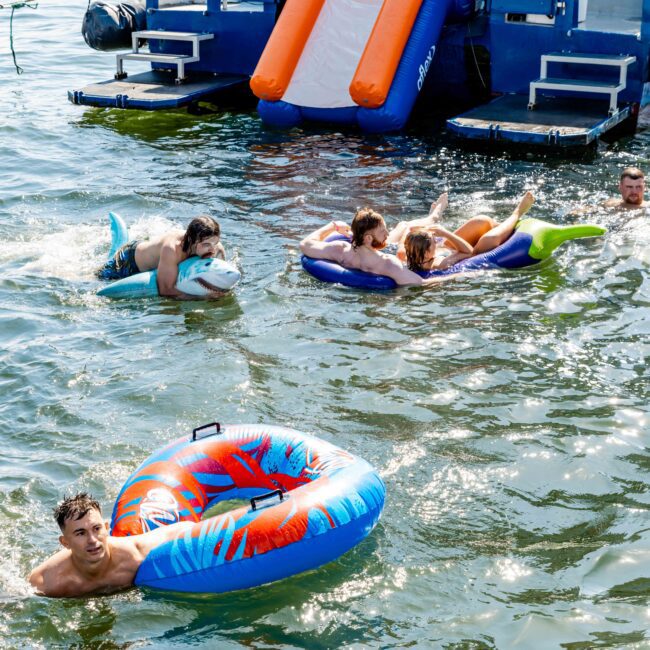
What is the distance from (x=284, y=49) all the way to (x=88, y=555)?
9.31 metres

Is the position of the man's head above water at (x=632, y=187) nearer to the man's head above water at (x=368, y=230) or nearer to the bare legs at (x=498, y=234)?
the bare legs at (x=498, y=234)

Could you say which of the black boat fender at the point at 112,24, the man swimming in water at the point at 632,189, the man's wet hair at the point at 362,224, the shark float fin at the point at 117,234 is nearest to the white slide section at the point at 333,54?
the black boat fender at the point at 112,24

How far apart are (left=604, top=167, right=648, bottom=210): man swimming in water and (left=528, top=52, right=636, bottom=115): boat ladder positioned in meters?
2.44

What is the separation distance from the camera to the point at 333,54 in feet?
41.9

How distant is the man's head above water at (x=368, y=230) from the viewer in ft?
26.2

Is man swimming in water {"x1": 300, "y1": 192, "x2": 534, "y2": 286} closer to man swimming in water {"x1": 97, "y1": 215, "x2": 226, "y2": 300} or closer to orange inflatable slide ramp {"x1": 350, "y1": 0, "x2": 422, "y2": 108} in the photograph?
man swimming in water {"x1": 97, "y1": 215, "x2": 226, "y2": 300}

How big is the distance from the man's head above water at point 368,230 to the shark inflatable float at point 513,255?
253mm

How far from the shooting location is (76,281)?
8492 mm

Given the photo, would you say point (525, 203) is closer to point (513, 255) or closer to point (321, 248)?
point (513, 255)

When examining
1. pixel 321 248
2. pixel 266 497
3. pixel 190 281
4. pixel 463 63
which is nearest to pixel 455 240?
pixel 321 248

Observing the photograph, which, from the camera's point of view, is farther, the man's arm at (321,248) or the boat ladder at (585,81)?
the boat ladder at (585,81)

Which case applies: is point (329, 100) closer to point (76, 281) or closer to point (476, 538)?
point (76, 281)

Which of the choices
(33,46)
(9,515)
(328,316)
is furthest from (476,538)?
(33,46)

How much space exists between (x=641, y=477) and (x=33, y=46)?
645 inches
